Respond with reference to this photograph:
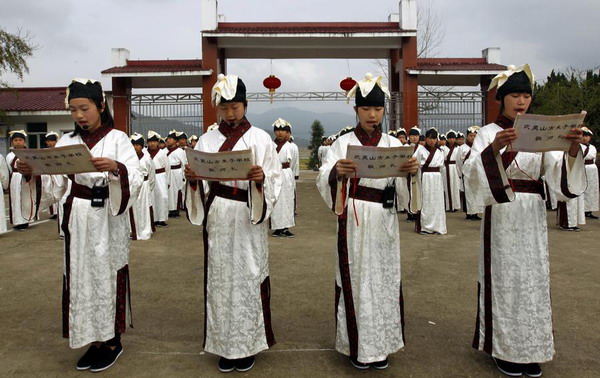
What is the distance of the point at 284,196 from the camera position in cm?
907

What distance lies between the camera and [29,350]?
3910mm

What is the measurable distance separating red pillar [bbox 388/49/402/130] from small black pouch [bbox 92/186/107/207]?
15.3 m

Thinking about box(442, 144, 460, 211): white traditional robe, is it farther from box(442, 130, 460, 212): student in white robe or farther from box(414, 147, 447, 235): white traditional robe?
box(414, 147, 447, 235): white traditional robe

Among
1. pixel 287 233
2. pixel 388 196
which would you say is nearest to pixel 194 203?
pixel 388 196

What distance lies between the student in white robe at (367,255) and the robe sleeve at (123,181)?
141 centimetres

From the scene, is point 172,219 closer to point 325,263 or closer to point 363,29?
point 325,263

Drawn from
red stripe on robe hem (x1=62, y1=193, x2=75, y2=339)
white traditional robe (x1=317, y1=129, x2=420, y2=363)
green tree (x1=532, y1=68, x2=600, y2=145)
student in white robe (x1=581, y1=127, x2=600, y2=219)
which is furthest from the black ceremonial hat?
green tree (x1=532, y1=68, x2=600, y2=145)

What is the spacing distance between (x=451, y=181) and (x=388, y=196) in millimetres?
9858

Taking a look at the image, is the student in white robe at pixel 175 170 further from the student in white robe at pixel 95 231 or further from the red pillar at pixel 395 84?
the red pillar at pixel 395 84

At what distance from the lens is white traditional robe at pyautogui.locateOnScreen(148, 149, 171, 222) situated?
10625mm

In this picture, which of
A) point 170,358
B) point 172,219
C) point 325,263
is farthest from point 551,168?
point 172,219

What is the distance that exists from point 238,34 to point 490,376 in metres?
15.3

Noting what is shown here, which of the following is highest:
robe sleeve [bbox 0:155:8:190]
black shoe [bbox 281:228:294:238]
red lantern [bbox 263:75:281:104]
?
red lantern [bbox 263:75:281:104]

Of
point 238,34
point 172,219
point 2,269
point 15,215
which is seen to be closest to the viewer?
point 2,269
